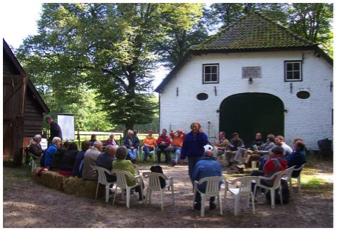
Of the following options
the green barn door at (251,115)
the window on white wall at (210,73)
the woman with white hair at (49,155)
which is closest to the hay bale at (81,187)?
the woman with white hair at (49,155)

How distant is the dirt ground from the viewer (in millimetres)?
5273

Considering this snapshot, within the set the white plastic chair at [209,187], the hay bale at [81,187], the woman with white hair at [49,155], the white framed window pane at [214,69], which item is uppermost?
the white framed window pane at [214,69]

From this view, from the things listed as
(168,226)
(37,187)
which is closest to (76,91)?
(37,187)

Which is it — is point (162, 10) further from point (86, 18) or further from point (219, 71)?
point (219, 71)

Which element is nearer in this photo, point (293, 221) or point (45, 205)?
point (293, 221)

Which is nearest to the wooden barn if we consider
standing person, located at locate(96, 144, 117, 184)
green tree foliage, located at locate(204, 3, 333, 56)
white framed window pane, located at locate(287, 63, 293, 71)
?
standing person, located at locate(96, 144, 117, 184)

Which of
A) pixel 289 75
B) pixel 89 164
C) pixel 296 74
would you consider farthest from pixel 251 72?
pixel 89 164

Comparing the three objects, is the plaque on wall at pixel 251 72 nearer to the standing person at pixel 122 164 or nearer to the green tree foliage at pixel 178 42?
the standing person at pixel 122 164

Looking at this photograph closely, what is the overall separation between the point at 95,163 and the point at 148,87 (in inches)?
733

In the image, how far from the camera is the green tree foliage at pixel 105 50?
22.1m

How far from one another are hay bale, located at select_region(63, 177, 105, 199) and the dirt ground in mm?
182

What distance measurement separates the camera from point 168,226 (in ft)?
17.1

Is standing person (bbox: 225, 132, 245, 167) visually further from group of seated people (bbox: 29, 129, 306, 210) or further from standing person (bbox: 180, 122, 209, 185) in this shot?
standing person (bbox: 180, 122, 209, 185)

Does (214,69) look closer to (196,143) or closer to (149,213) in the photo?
(196,143)
